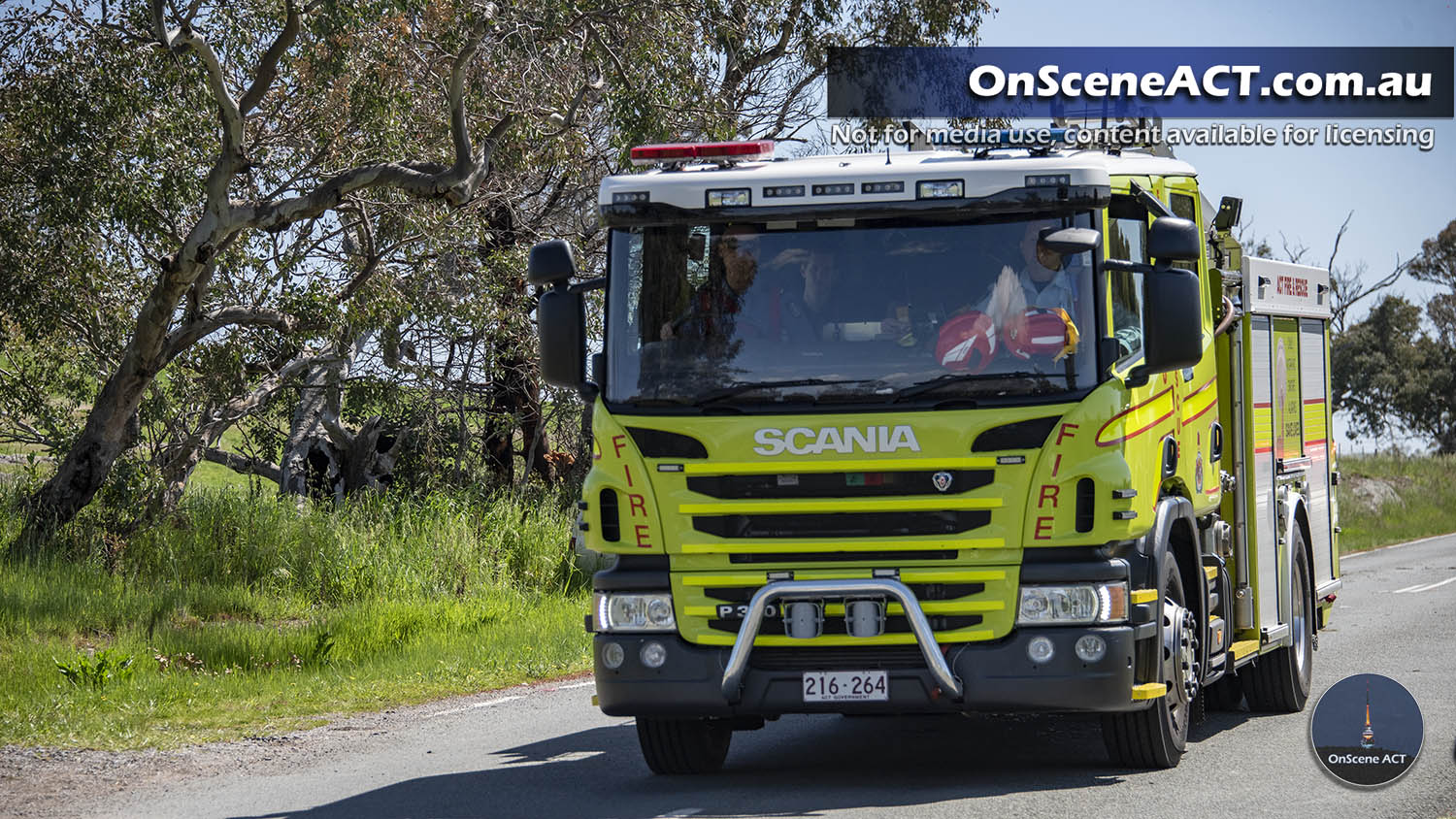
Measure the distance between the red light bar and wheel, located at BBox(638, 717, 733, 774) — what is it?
9.34 ft

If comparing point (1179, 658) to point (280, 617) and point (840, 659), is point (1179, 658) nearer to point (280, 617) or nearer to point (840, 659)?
point (840, 659)

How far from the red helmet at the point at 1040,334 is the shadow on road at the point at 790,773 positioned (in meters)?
2.09

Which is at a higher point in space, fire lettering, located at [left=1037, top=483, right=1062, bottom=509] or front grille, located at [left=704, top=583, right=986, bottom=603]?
fire lettering, located at [left=1037, top=483, right=1062, bottom=509]

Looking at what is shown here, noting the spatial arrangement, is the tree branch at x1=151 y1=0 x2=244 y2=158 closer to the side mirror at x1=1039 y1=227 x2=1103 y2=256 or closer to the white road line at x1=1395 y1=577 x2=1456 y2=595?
the side mirror at x1=1039 y1=227 x2=1103 y2=256

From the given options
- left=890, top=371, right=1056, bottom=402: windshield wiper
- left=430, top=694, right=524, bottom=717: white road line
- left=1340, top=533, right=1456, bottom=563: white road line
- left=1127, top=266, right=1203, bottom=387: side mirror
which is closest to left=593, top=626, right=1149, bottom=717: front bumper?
left=890, top=371, right=1056, bottom=402: windshield wiper

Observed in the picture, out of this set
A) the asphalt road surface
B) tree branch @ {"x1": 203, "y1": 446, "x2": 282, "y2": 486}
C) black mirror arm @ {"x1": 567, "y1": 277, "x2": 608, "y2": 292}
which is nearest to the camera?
the asphalt road surface

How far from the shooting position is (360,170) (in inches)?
630

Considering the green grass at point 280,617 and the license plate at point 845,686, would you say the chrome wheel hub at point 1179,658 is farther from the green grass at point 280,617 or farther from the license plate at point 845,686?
the green grass at point 280,617

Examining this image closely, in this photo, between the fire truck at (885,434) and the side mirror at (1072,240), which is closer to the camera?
the fire truck at (885,434)

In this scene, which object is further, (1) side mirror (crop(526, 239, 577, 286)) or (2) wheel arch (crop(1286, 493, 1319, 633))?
(2) wheel arch (crop(1286, 493, 1319, 633))

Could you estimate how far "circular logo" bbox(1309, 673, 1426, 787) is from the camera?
715 centimetres

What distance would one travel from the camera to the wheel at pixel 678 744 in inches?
332

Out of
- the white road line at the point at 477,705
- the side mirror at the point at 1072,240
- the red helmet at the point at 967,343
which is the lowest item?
the white road line at the point at 477,705

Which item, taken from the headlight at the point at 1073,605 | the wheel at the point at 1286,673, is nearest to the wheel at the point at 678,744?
the headlight at the point at 1073,605
